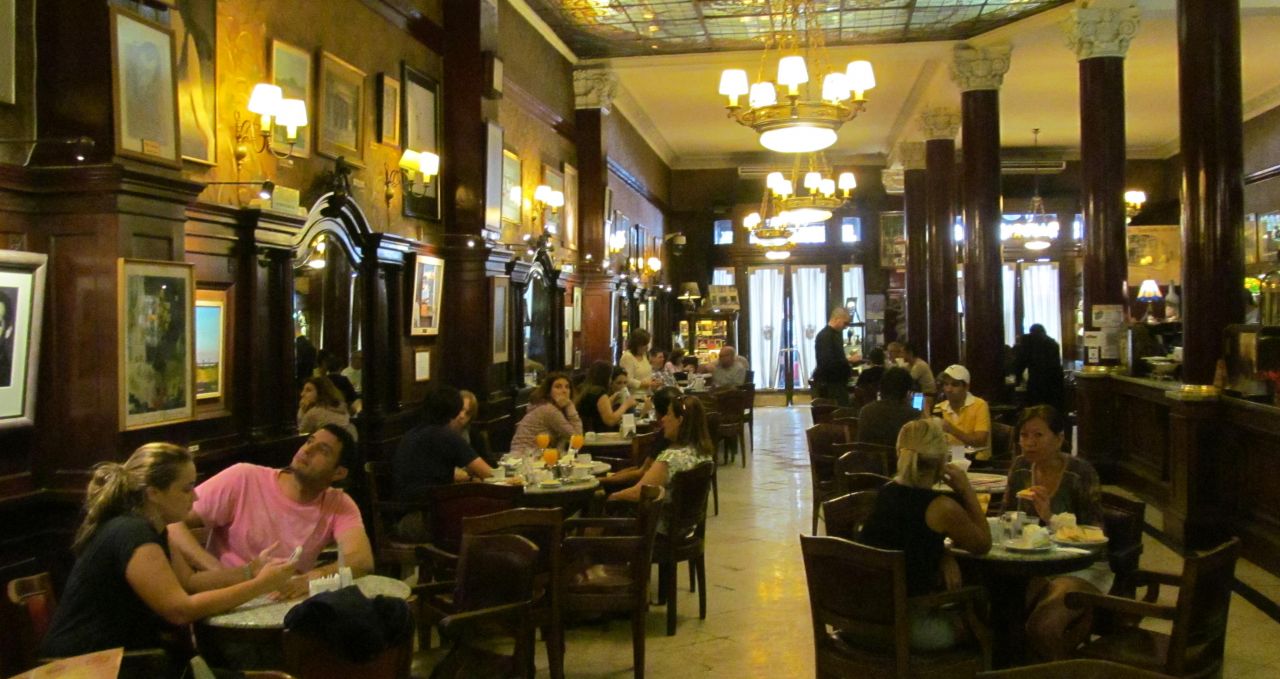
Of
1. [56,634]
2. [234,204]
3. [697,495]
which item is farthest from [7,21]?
[697,495]

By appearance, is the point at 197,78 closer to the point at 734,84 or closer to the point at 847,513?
the point at 847,513

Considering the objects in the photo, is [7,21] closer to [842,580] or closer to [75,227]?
[75,227]

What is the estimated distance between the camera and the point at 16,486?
452cm

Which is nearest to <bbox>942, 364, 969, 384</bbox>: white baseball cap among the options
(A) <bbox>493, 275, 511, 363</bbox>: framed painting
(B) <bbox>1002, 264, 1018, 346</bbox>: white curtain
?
(A) <bbox>493, 275, 511, 363</bbox>: framed painting

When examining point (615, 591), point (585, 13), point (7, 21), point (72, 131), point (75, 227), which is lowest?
point (615, 591)

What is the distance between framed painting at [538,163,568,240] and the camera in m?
12.4

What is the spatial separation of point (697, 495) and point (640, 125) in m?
13.2

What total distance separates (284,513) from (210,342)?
1.90 metres

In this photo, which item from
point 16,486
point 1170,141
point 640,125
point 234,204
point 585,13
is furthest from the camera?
point 1170,141

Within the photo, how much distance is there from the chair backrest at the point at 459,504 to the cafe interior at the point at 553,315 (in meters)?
0.02

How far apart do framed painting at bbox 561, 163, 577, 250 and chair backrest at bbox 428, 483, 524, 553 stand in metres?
8.38

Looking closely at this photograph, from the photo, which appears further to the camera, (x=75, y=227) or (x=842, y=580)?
(x=75, y=227)

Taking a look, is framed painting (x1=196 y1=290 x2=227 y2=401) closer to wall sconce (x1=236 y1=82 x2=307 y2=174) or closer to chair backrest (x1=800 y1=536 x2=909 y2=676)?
wall sconce (x1=236 y1=82 x2=307 y2=174)

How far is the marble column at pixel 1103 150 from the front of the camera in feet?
33.4
